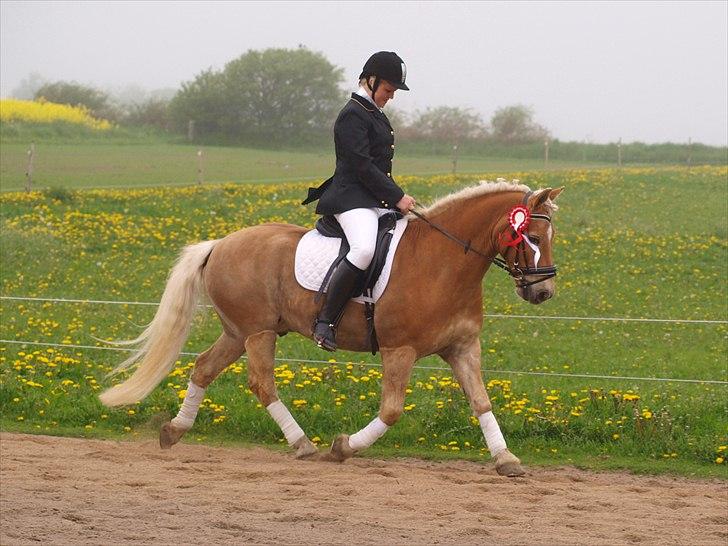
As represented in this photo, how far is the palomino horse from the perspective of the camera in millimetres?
7898

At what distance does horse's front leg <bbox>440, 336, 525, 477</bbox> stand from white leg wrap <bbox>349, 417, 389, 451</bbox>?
0.65 metres

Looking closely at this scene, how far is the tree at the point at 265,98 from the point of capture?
45.3 m

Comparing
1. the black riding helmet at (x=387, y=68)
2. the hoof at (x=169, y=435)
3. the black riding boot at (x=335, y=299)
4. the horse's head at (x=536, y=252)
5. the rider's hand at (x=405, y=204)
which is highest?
the black riding helmet at (x=387, y=68)

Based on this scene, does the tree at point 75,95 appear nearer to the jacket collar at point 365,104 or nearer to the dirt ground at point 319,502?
the dirt ground at point 319,502

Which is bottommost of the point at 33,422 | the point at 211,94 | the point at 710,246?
the point at 33,422

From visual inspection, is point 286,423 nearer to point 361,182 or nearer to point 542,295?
point 361,182

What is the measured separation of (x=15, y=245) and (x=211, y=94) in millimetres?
27578

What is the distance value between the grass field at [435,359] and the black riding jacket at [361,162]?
96.4 inches

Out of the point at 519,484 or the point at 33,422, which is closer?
the point at 519,484

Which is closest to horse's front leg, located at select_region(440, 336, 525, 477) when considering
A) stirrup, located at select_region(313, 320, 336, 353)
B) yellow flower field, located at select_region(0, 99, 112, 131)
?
stirrup, located at select_region(313, 320, 336, 353)

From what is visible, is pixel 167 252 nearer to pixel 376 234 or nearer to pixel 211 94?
pixel 376 234

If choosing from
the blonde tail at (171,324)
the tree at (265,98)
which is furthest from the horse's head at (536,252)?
the tree at (265,98)

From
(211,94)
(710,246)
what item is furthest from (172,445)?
(211,94)

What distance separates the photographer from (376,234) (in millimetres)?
8117
